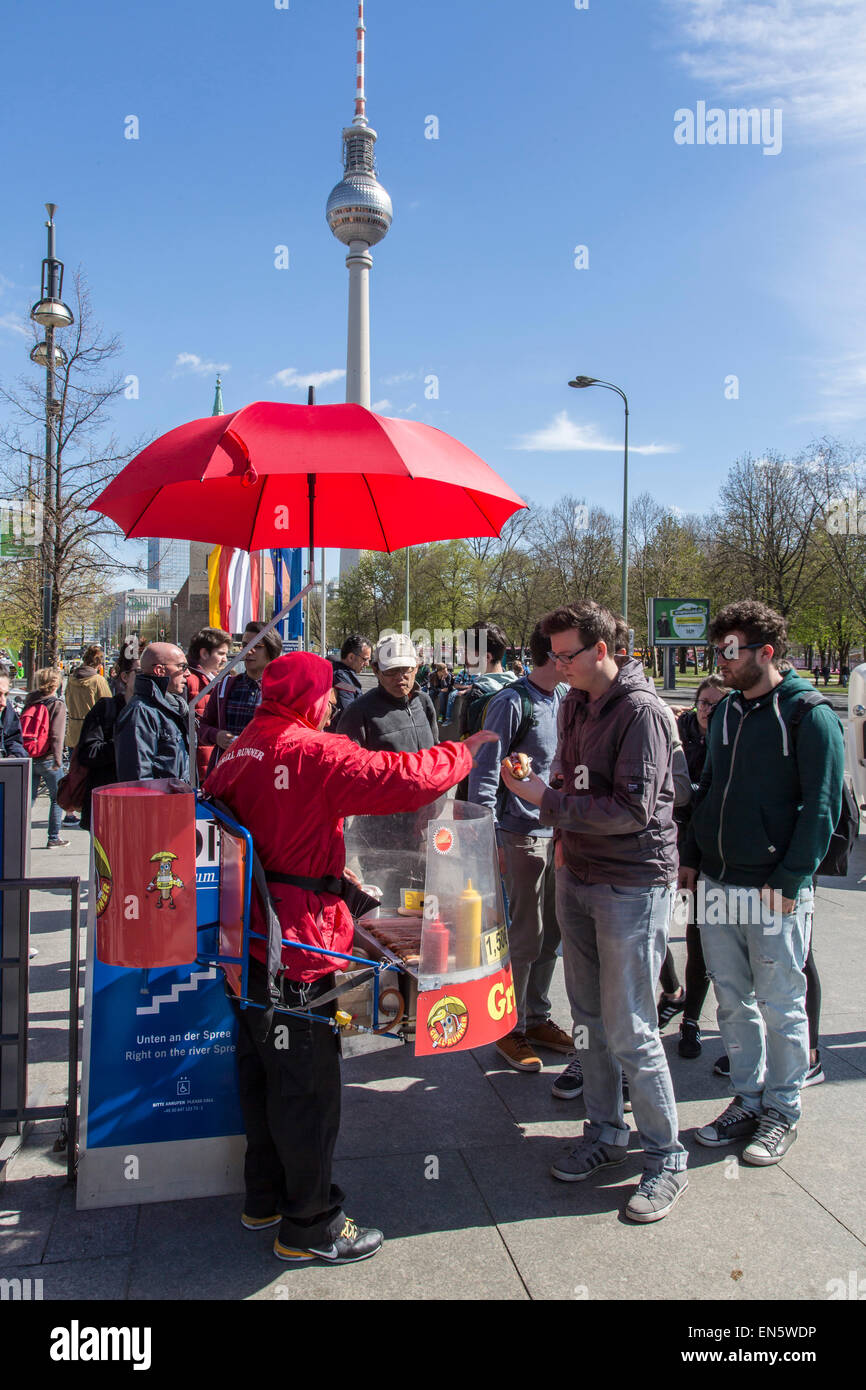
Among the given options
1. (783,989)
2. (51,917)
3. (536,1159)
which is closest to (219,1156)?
(536,1159)

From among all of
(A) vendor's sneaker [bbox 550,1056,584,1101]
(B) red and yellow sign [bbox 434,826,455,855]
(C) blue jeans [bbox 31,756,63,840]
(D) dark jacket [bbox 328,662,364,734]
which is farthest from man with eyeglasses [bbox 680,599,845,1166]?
(C) blue jeans [bbox 31,756,63,840]

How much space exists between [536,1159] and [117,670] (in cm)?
638

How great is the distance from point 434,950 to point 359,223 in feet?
337

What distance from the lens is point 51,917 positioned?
6.50 m

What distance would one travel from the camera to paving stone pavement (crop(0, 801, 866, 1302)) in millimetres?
2674

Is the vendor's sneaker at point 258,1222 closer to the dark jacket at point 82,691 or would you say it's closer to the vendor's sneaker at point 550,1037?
the vendor's sneaker at point 550,1037

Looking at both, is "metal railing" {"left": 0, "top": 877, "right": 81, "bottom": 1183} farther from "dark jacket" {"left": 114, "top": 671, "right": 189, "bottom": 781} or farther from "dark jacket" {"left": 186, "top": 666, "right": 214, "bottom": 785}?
"dark jacket" {"left": 186, "top": 666, "right": 214, "bottom": 785}

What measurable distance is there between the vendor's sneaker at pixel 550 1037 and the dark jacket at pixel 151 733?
7.30 ft

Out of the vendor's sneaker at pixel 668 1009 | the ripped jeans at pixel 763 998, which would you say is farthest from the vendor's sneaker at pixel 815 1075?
the vendor's sneaker at pixel 668 1009

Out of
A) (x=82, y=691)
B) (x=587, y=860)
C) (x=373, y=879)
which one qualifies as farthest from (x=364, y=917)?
(x=82, y=691)

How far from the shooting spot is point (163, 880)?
8.04 feet

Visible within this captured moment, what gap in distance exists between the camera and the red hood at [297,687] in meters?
2.73

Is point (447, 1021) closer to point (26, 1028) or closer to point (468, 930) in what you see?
point (468, 930)

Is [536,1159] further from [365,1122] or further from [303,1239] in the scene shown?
[303,1239]
